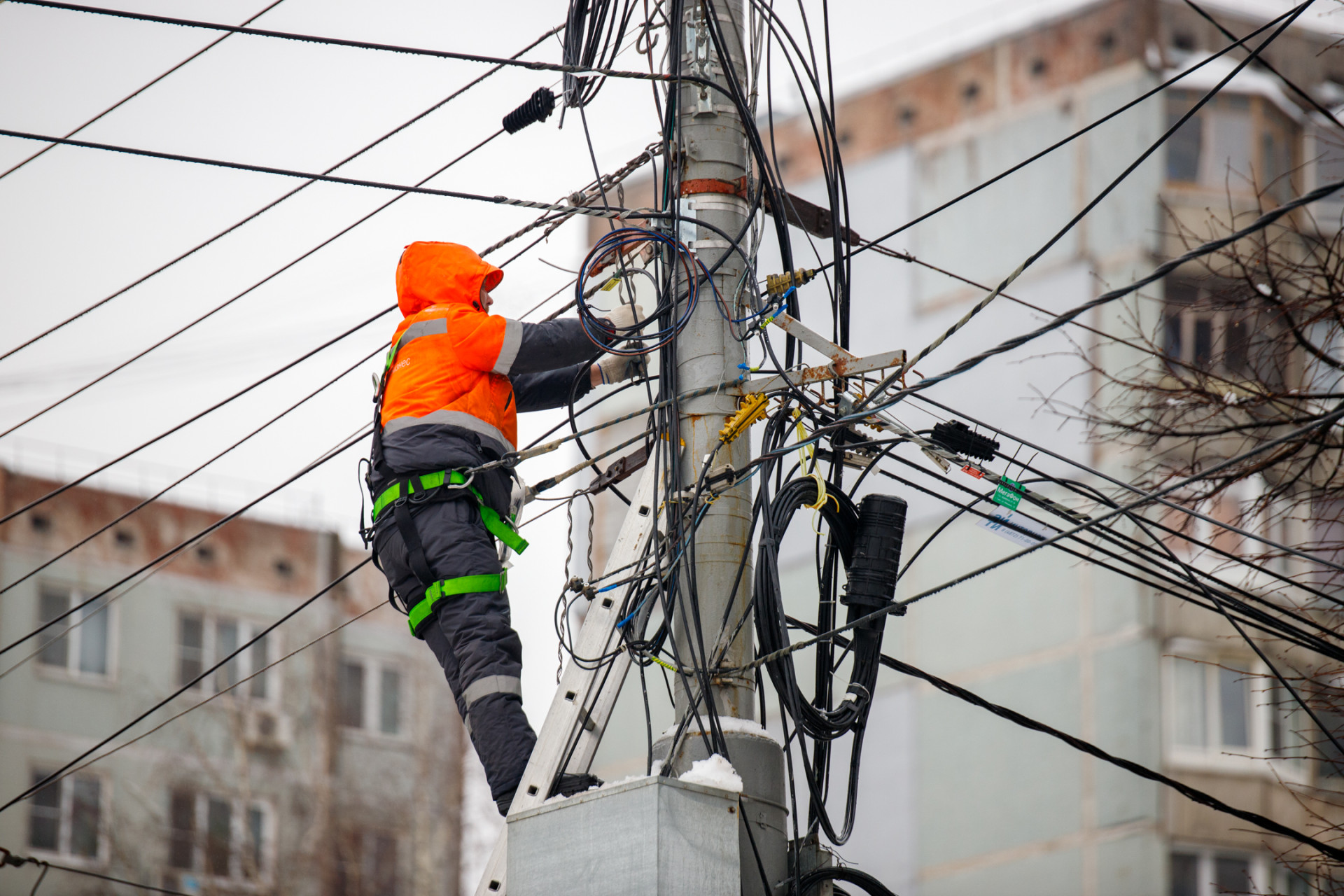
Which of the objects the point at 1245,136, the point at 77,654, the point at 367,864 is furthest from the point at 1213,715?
the point at 77,654

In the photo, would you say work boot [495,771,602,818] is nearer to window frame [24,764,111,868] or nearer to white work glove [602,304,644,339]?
white work glove [602,304,644,339]

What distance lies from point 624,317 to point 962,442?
1.45 metres

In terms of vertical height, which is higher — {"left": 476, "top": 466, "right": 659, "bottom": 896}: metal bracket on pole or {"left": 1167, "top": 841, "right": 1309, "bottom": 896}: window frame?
{"left": 1167, "top": 841, "right": 1309, "bottom": 896}: window frame

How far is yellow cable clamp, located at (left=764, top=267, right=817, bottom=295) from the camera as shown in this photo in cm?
746

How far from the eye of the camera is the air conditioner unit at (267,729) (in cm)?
3108

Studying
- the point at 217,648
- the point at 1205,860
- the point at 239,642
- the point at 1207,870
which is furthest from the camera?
the point at 239,642

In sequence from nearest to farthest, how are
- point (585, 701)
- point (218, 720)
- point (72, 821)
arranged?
point (585, 701) → point (72, 821) → point (218, 720)

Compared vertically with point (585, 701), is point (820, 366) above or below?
above

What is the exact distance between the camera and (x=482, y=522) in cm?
728

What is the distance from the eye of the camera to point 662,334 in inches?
292

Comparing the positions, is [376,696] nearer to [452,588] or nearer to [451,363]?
[451,363]

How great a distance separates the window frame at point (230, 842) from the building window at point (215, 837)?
1 cm

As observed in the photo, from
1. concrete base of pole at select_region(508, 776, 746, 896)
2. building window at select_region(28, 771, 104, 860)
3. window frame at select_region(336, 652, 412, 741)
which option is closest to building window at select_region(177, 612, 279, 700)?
window frame at select_region(336, 652, 412, 741)

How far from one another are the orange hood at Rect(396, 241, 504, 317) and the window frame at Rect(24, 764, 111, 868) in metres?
24.0
